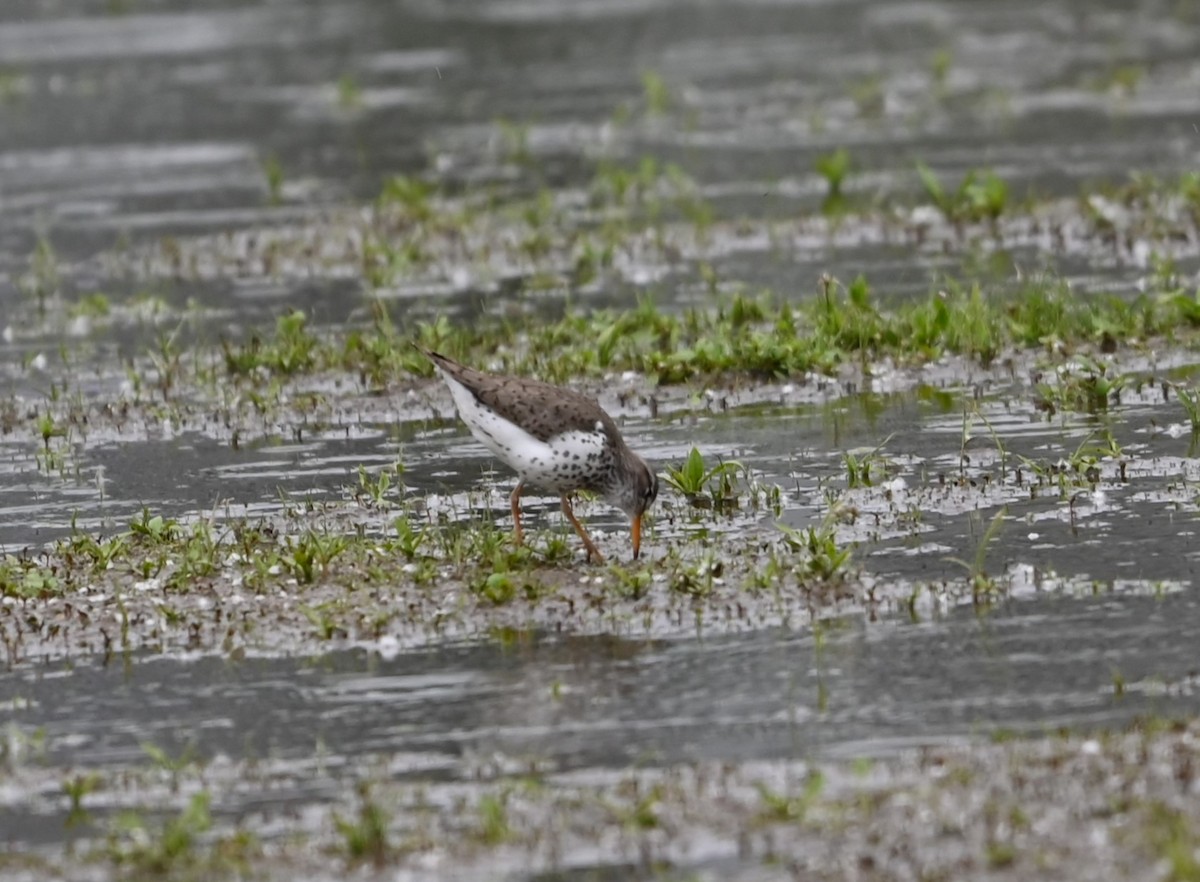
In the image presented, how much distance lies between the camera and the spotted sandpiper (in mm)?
9914

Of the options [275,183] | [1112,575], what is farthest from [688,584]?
[275,183]

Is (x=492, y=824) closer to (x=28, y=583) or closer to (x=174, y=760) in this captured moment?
(x=174, y=760)

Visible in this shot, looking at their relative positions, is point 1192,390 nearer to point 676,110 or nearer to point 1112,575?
point 1112,575

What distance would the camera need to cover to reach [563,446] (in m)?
9.90

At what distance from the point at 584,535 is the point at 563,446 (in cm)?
45

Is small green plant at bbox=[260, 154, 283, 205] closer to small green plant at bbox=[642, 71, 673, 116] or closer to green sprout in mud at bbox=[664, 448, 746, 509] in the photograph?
small green plant at bbox=[642, 71, 673, 116]

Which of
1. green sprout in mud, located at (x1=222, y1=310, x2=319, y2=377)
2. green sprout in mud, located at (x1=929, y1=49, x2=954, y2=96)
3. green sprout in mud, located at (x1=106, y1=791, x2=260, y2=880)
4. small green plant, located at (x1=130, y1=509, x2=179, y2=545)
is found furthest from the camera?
green sprout in mud, located at (x1=929, y1=49, x2=954, y2=96)

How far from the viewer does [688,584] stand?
30.5ft

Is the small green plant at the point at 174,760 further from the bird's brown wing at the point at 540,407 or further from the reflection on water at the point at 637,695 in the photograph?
the bird's brown wing at the point at 540,407

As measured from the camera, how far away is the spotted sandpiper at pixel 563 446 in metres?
9.91

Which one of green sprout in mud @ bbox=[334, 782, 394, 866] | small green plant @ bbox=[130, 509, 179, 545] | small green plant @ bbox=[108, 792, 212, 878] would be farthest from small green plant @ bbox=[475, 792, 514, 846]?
small green plant @ bbox=[130, 509, 179, 545]

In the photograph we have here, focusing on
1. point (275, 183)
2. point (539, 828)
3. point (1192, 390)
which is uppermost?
point (275, 183)

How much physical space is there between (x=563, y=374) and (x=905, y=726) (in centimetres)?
593

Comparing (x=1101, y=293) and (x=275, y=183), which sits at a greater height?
(x=275, y=183)
